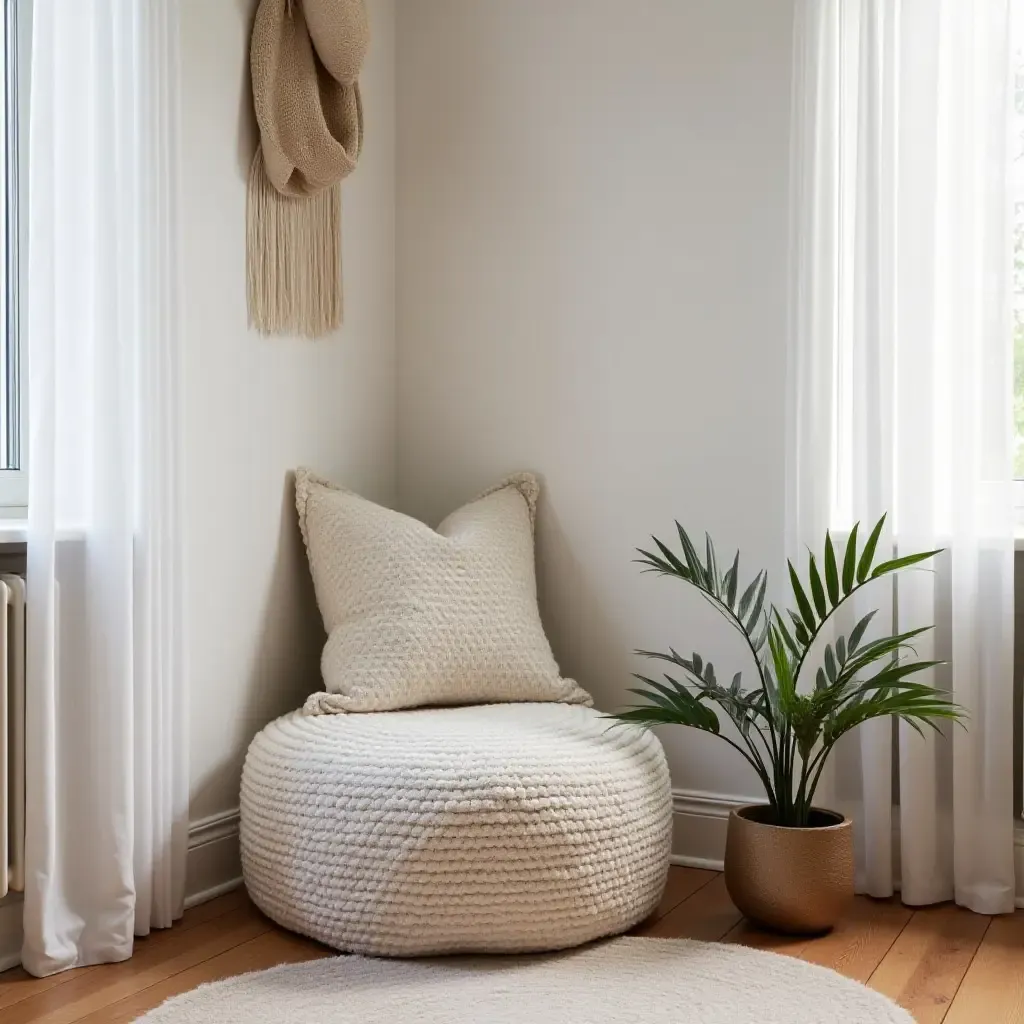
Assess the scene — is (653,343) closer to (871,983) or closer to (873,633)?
(873,633)

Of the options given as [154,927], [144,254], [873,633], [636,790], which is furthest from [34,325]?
[873,633]

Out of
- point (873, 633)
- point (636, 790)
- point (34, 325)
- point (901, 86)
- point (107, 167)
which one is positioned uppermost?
point (901, 86)

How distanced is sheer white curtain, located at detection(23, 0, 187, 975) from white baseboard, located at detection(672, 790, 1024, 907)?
1.09 meters

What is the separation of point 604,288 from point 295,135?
0.73 metres

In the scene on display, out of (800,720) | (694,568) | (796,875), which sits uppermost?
(694,568)

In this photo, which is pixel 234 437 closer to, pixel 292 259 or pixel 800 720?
pixel 292 259

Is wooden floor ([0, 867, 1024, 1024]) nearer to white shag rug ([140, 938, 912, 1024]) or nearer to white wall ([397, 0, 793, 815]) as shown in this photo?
white shag rug ([140, 938, 912, 1024])

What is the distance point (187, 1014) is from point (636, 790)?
79cm

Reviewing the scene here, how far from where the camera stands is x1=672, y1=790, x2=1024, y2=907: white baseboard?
2.54 metres

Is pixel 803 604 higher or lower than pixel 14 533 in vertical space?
lower

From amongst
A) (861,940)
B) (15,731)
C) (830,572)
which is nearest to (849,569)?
(830,572)

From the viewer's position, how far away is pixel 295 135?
2383 mm

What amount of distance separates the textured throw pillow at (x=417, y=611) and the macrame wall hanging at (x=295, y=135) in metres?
0.40

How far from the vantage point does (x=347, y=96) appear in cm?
248
